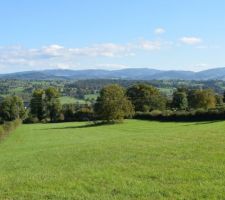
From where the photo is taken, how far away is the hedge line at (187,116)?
3263 inches

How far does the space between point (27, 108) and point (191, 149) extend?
124 meters

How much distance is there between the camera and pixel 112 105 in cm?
8956

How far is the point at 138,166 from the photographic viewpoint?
1842 centimetres

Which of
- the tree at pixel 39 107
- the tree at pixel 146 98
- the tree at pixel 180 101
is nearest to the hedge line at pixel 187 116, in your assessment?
the tree at pixel 146 98

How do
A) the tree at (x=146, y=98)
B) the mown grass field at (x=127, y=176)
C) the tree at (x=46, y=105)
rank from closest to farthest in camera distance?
the mown grass field at (x=127, y=176) → the tree at (x=146, y=98) → the tree at (x=46, y=105)

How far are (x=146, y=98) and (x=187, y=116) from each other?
38.0 metres

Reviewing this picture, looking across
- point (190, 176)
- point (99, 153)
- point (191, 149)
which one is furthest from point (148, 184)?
point (99, 153)

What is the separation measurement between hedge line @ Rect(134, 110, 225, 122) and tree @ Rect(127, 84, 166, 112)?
22932 millimetres

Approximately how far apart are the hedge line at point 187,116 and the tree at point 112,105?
771 cm

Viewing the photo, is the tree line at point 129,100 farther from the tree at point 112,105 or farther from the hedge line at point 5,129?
the hedge line at point 5,129

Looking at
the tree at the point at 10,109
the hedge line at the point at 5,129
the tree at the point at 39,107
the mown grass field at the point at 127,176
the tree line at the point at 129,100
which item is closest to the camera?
the mown grass field at the point at 127,176

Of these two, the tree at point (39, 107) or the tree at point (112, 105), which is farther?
the tree at point (39, 107)

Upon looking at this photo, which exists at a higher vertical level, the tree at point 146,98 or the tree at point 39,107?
the tree at point 146,98

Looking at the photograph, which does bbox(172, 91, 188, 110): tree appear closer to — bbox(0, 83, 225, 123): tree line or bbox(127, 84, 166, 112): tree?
bbox(0, 83, 225, 123): tree line
